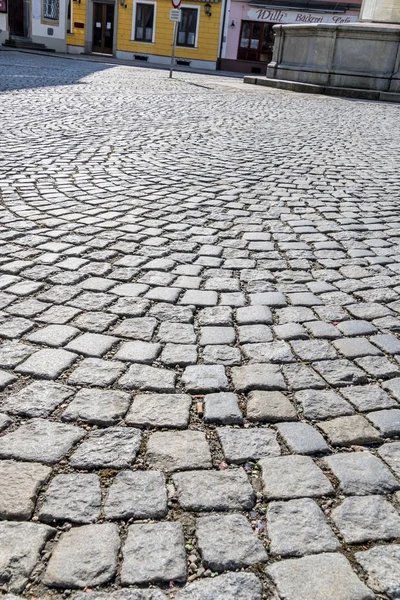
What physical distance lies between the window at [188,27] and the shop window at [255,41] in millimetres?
2813

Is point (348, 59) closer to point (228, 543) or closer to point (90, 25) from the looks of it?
point (228, 543)

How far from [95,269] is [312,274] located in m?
1.40

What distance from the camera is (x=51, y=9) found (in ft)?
113

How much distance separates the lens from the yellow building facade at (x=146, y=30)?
35469 millimetres

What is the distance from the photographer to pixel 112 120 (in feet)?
34.0

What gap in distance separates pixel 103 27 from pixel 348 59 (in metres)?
25.3

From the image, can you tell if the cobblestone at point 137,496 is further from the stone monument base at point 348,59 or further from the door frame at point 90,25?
the door frame at point 90,25

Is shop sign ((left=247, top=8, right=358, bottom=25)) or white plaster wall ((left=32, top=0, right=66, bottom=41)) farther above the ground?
shop sign ((left=247, top=8, right=358, bottom=25))

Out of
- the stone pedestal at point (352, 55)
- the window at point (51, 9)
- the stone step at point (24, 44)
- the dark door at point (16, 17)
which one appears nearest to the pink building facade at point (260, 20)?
the window at point (51, 9)

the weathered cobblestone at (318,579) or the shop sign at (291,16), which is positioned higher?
the shop sign at (291,16)

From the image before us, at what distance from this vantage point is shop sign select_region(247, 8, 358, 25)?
34188 millimetres

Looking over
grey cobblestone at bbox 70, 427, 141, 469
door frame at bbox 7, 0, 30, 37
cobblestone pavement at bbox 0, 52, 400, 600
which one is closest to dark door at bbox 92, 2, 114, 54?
door frame at bbox 7, 0, 30, 37

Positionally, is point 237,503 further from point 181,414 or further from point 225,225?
point 225,225

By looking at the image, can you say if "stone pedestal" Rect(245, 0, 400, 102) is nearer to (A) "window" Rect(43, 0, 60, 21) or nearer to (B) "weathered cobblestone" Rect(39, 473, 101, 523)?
(B) "weathered cobblestone" Rect(39, 473, 101, 523)
